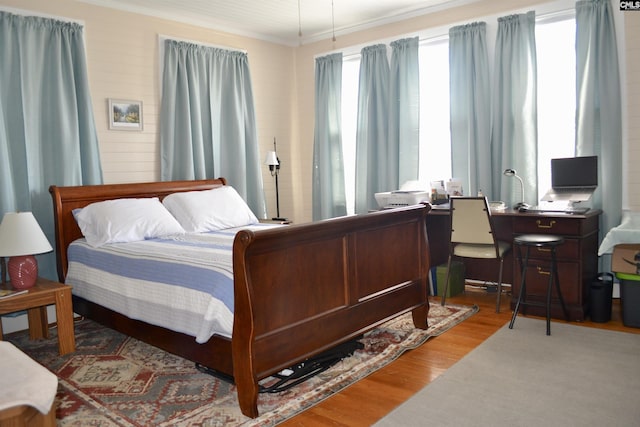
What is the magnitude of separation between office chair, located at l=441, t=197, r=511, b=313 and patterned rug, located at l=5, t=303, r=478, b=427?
57 centimetres

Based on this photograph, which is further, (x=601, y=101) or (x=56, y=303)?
(x=601, y=101)

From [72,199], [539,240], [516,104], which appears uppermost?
[516,104]

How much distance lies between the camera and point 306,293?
8.71ft

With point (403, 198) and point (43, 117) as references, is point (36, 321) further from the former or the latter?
A: point (403, 198)

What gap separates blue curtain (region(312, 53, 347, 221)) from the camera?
5.71 meters

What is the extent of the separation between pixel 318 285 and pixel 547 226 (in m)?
1.95

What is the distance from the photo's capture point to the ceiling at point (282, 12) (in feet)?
15.3

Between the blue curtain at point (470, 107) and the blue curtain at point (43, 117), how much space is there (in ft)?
A: 10.4

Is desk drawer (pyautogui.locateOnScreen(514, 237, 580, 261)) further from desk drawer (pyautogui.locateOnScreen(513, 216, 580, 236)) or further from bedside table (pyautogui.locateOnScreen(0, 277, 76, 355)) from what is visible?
bedside table (pyautogui.locateOnScreen(0, 277, 76, 355))

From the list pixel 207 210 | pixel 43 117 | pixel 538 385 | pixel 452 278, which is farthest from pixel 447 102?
pixel 43 117

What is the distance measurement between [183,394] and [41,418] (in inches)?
48.3

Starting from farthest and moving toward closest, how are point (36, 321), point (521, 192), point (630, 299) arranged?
point (521, 192)
point (36, 321)
point (630, 299)

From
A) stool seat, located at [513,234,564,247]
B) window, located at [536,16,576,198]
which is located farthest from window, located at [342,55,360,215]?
stool seat, located at [513,234,564,247]

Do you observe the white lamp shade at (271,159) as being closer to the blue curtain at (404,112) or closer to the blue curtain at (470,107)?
the blue curtain at (404,112)
